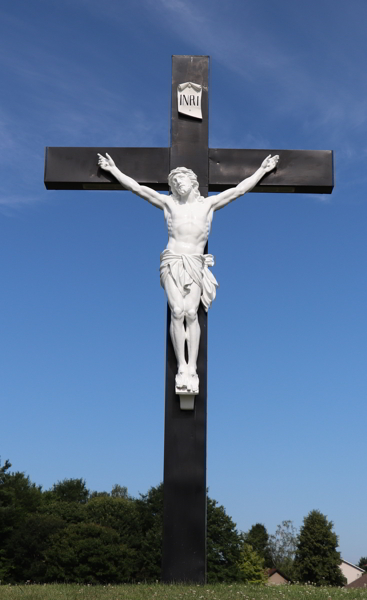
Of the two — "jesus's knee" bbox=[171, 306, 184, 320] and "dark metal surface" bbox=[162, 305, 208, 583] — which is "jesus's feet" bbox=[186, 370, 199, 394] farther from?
"jesus's knee" bbox=[171, 306, 184, 320]

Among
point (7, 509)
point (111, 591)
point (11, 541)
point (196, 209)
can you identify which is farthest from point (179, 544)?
point (11, 541)

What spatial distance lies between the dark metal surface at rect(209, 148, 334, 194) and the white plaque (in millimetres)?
510

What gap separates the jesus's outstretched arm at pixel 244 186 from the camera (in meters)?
7.71

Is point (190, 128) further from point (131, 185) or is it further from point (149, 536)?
point (149, 536)

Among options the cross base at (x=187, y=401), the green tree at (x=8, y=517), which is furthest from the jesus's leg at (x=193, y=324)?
the green tree at (x=8, y=517)

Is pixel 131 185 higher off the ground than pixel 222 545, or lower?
higher

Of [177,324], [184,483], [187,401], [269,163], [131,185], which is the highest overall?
[269,163]

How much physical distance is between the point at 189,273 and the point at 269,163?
194 centimetres

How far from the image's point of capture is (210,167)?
26.2 ft

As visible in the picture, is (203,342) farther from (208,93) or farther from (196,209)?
(208,93)

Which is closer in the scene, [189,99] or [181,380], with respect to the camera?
[181,380]

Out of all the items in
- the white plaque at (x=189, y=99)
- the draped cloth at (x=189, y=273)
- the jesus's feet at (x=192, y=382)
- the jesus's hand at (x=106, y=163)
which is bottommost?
the jesus's feet at (x=192, y=382)

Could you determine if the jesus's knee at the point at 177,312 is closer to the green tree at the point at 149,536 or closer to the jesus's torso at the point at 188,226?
the jesus's torso at the point at 188,226

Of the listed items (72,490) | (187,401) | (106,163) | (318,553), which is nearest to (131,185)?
(106,163)
